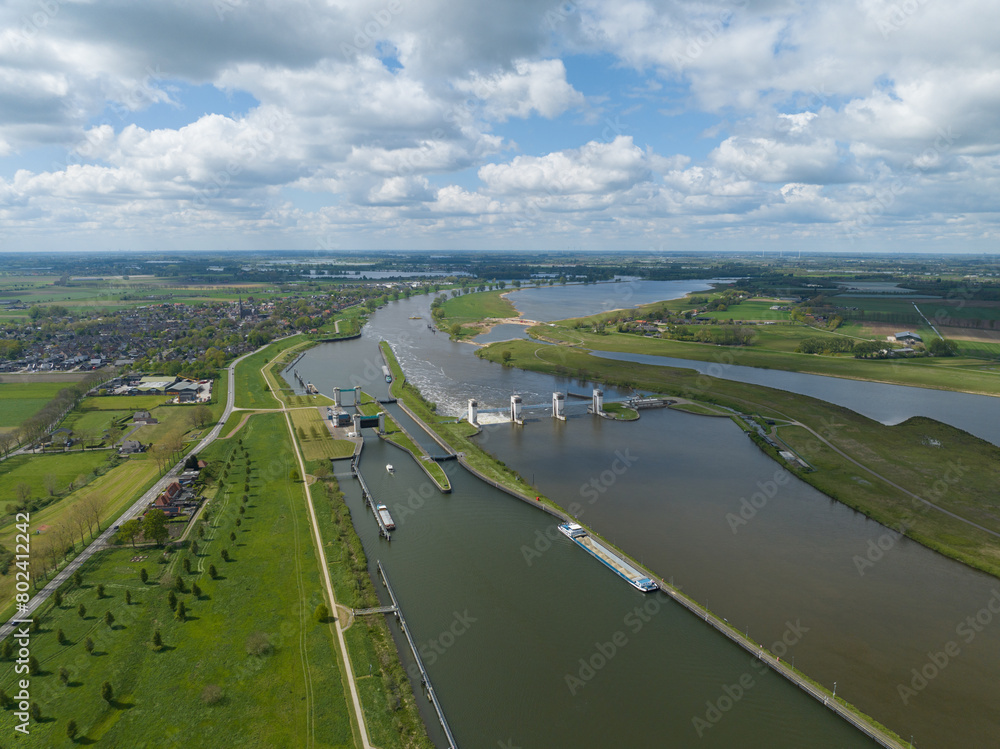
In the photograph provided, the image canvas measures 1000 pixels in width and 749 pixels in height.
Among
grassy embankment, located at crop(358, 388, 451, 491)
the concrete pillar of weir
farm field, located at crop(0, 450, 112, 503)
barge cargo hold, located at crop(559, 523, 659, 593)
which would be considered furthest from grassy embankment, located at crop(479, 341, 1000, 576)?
farm field, located at crop(0, 450, 112, 503)

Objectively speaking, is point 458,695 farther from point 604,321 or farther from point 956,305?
point 956,305

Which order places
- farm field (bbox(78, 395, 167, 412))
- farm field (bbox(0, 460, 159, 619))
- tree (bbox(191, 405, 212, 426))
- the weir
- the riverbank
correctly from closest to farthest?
1. the weir
2. the riverbank
3. farm field (bbox(0, 460, 159, 619))
4. tree (bbox(191, 405, 212, 426))
5. farm field (bbox(78, 395, 167, 412))

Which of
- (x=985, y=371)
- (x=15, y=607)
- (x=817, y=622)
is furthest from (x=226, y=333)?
(x=985, y=371)

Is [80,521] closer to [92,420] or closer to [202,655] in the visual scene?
[202,655]

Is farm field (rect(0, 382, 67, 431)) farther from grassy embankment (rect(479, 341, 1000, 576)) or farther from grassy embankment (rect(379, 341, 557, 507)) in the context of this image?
grassy embankment (rect(479, 341, 1000, 576))

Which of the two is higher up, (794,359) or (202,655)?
(794,359)

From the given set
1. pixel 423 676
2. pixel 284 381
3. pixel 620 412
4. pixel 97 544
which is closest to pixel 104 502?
pixel 97 544
